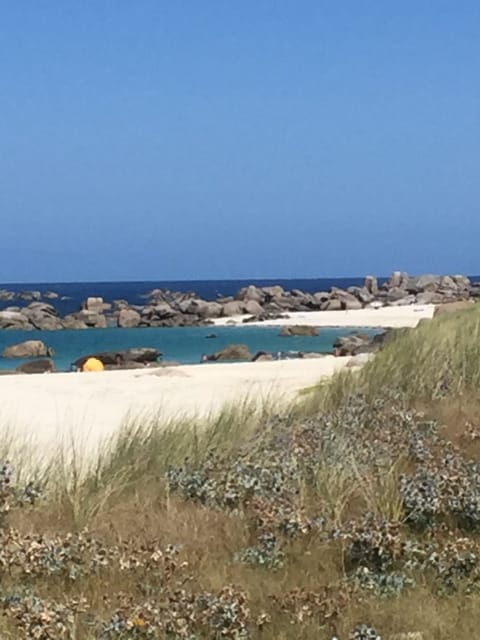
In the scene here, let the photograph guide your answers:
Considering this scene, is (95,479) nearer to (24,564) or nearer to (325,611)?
(24,564)

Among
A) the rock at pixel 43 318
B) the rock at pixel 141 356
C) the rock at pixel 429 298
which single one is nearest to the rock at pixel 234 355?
the rock at pixel 141 356

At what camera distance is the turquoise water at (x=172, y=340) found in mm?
33156

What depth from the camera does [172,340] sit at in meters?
40.5

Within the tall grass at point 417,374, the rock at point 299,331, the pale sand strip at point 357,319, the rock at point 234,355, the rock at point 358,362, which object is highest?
the tall grass at point 417,374

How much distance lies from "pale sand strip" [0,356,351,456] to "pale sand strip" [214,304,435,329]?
83.3 ft

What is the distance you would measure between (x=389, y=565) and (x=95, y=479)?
2.07 m

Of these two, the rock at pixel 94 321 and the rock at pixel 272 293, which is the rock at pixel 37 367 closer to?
the rock at pixel 94 321

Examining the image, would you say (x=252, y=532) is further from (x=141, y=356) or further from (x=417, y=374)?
(x=141, y=356)

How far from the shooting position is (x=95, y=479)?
5.93 metres

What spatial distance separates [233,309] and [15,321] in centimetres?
1310

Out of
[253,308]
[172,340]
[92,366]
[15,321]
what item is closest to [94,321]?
[15,321]

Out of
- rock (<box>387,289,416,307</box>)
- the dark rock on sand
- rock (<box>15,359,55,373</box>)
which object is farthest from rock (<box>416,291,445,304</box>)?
rock (<box>15,359,55,373</box>)

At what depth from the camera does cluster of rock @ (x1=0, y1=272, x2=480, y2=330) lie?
52875 mm

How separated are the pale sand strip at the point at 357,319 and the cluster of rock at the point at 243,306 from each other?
6.06ft
